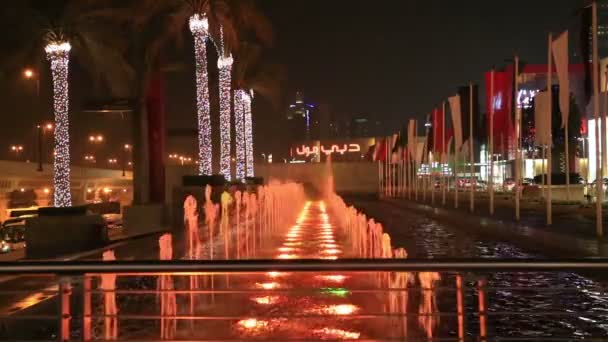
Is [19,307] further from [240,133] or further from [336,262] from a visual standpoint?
[240,133]

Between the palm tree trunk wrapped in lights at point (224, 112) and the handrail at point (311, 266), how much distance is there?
3072 cm

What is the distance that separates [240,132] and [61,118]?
75.2 feet

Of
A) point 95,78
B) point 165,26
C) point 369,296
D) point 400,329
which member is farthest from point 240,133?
point 400,329

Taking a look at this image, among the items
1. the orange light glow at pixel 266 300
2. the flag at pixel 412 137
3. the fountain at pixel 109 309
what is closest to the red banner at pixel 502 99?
the flag at pixel 412 137

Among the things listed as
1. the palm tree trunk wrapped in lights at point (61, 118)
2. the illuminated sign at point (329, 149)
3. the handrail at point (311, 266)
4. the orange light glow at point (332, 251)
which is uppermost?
the illuminated sign at point (329, 149)

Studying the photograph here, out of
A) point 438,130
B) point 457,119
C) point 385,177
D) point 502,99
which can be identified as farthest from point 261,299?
point 385,177

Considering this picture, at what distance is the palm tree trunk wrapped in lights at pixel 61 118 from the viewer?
1950cm

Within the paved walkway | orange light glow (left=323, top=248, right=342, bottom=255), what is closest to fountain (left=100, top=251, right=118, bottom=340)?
orange light glow (left=323, top=248, right=342, bottom=255)

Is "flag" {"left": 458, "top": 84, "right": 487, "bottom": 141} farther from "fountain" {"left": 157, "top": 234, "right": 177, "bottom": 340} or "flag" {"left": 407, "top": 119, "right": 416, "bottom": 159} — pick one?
"fountain" {"left": 157, "top": 234, "right": 177, "bottom": 340}

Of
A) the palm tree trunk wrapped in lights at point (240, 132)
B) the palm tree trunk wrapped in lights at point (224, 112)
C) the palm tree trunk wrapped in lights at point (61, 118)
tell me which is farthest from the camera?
the palm tree trunk wrapped in lights at point (240, 132)

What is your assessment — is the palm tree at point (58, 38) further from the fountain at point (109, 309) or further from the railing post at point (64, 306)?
the railing post at point (64, 306)

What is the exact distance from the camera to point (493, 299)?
420 inches

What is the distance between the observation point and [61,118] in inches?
798

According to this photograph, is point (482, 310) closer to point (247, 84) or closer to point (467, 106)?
point (467, 106)
